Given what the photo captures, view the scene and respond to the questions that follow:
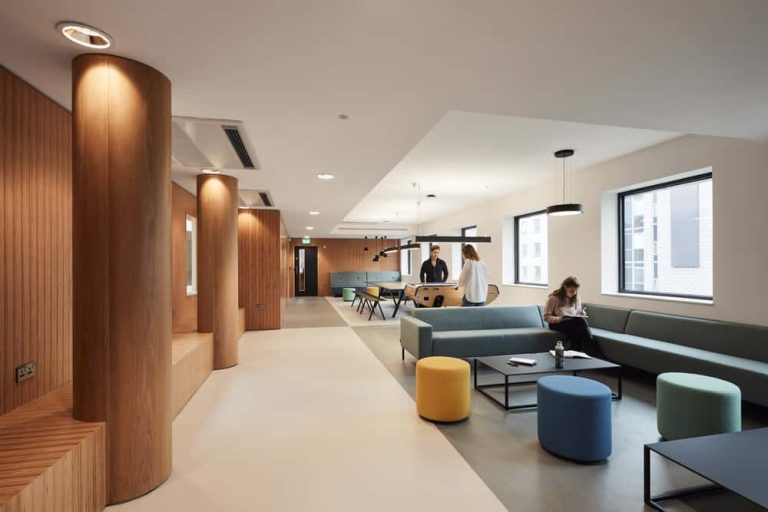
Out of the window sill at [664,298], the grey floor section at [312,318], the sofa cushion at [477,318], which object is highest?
the window sill at [664,298]

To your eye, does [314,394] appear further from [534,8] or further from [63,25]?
[534,8]

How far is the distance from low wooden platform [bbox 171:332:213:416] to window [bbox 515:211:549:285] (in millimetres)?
5996

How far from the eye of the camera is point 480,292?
6098 mm

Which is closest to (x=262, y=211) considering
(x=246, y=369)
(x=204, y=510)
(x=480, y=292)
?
(x=246, y=369)

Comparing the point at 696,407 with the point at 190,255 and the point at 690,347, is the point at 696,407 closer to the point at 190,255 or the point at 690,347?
the point at 690,347

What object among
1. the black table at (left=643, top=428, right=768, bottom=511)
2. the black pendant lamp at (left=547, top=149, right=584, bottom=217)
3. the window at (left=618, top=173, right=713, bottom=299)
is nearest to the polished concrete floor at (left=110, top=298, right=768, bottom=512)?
the black table at (left=643, top=428, right=768, bottom=511)

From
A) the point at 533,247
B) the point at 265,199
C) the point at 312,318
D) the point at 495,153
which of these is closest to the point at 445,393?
the point at 495,153

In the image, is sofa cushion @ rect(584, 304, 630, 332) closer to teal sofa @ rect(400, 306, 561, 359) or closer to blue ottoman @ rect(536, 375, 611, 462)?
teal sofa @ rect(400, 306, 561, 359)

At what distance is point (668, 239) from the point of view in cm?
509

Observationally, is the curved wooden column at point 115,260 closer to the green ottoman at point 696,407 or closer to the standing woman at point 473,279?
the green ottoman at point 696,407

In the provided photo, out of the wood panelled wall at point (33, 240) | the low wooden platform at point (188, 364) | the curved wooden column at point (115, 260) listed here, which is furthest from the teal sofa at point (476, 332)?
the wood panelled wall at point (33, 240)

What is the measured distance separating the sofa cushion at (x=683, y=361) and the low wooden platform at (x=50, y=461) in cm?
485

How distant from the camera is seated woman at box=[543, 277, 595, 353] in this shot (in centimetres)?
475

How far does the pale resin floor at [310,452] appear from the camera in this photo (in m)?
2.12
